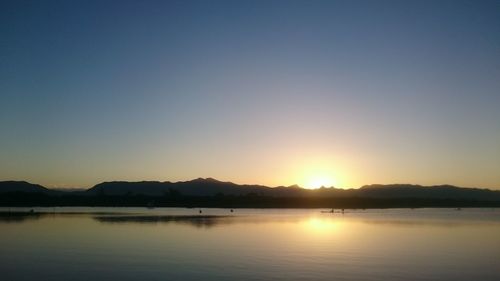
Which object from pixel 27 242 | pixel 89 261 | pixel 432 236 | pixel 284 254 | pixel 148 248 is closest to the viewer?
pixel 89 261

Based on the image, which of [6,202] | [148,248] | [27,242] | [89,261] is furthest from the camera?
[6,202]

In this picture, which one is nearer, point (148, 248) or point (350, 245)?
point (148, 248)

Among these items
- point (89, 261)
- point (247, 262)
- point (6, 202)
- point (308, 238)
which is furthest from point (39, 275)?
point (6, 202)

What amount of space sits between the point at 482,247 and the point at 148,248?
1020 inches

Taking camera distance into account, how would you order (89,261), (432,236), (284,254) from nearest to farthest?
1. (89,261)
2. (284,254)
3. (432,236)

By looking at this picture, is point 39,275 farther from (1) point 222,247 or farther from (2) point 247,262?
(1) point 222,247

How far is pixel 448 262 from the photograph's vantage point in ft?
107

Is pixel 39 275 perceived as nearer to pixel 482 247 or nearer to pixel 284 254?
pixel 284 254

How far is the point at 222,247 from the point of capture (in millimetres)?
40250

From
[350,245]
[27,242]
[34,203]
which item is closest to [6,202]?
[34,203]

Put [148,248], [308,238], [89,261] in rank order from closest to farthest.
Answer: [89,261], [148,248], [308,238]

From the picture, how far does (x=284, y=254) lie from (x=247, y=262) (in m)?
4.97

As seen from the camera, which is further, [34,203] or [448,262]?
[34,203]

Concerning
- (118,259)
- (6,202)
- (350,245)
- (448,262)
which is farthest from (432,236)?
(6,202)
